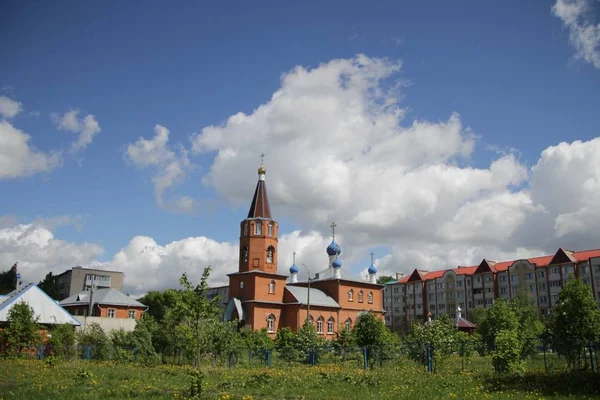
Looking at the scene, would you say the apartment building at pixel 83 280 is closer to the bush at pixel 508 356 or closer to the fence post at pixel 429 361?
the fence post at pixel 429 361

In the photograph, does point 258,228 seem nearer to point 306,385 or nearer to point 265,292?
point 265,292

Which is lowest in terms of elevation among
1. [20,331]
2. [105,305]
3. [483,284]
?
[20,331]

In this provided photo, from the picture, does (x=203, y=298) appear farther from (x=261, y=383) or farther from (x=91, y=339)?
(x=91, y=339)

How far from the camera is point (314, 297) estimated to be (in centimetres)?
4838

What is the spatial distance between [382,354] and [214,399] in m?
12.8

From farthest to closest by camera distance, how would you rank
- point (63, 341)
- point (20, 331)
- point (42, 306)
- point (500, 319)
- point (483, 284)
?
point (483, 284)
point (42, 306)
point (500, 319)
point (20, 331)
point (63, 341)

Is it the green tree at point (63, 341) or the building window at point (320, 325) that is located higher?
the building window at point (320, 325)

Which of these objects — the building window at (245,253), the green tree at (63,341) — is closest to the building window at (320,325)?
the building window at (245,253)

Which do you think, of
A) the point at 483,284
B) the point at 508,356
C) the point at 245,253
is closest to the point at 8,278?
the point at 245,253

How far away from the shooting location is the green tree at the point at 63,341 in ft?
85.5

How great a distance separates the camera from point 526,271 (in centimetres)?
6544

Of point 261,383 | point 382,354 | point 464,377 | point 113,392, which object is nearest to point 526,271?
point 382,354

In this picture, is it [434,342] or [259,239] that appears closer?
[434,342]

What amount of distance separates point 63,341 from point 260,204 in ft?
72.3
